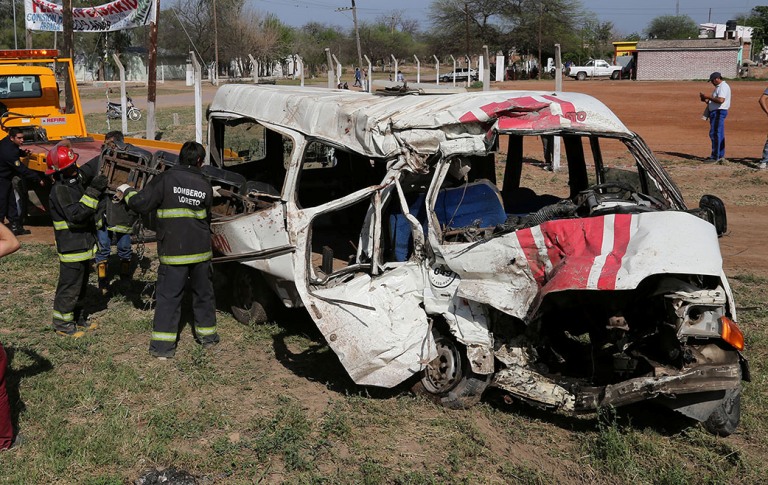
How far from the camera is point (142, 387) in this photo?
5.86 m

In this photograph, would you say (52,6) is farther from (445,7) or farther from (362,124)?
(445,7)

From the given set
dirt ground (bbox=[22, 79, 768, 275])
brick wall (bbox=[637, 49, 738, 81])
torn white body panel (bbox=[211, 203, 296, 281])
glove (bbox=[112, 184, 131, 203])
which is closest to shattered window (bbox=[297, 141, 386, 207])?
torn white body panel (bbox=[211, 203, 296, 281])

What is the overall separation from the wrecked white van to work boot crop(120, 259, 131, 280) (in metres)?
2.39

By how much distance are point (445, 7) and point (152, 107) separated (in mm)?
47208

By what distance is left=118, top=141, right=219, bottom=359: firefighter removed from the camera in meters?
6.32

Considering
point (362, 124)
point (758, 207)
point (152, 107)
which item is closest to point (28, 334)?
point (362, 124)

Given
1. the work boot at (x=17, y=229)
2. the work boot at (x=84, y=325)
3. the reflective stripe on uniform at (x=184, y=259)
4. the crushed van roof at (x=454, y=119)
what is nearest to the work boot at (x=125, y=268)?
the work boot at (x=84, y=325)

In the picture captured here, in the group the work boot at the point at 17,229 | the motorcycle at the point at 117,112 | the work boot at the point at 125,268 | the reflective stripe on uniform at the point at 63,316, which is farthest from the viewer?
the motorcycle at the point at 117,112

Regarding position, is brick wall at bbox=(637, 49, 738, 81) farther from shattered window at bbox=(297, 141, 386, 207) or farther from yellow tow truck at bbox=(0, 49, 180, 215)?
shattered window at bbox=(297, 141, 386, 207)

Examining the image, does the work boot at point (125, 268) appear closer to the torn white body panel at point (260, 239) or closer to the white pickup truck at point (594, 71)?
the torn white body panel at point (260, 239)

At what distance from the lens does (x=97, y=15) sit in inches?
826

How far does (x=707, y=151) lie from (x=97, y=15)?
15722 millimetres

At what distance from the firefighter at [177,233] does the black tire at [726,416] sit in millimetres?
3986

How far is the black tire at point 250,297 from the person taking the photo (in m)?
7.12
